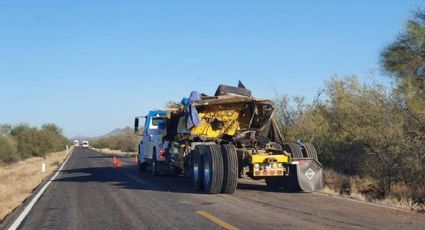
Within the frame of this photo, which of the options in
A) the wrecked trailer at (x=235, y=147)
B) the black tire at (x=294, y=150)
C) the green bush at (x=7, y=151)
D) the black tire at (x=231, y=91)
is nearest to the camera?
the wrecked trailer at (x=235, y=147)

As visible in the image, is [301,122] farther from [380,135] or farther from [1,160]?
[1,160]

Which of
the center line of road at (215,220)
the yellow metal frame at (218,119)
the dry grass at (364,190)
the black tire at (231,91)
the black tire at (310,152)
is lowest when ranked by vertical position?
the center line of road at (215,220)

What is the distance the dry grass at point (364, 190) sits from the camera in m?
12.6

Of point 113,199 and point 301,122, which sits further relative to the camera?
point 301,122

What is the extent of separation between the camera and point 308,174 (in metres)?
15.4

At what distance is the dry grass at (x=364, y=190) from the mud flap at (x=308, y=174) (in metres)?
0.37

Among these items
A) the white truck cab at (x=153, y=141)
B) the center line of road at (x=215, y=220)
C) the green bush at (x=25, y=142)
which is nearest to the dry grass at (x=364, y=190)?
the center line of road at (x=215, y=220)

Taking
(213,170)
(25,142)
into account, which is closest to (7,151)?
(25,142)

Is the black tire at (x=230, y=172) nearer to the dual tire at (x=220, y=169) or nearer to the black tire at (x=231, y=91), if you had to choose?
the dual tire at (x=220, y=169)

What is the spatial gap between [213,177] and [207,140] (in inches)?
123

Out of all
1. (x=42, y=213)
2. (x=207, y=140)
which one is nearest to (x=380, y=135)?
(x=207, y=140)

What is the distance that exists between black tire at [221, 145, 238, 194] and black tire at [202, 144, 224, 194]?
12cm

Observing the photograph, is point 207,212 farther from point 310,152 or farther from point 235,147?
point 310,152

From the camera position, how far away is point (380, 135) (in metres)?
16.3
